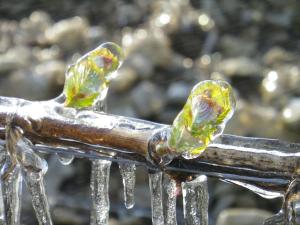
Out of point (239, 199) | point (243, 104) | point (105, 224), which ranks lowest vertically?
point (105, 224)

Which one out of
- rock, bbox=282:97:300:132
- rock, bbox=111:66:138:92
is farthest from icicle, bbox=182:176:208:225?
rock, bbox=111:66:138:92

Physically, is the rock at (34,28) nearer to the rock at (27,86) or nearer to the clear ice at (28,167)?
the rock at (27,86)

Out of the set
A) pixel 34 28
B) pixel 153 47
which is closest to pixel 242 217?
pixel 153 47

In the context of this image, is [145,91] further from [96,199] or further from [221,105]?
[221,105]

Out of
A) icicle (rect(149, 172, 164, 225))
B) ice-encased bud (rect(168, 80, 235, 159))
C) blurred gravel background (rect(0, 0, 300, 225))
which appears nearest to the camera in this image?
ice-encased bud (rect(168, 80, 235, 159))

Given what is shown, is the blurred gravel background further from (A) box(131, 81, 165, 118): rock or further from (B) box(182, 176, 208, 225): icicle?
(B) box(182, 176, 208, 225): icicle

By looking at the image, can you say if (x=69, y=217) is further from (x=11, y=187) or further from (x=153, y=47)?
(x=11, y=187)

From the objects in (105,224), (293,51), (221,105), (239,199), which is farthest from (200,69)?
(221,105)

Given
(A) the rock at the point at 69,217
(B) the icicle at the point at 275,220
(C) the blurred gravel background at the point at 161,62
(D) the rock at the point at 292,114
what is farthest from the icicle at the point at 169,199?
(D) the rock at the point at 292,114
